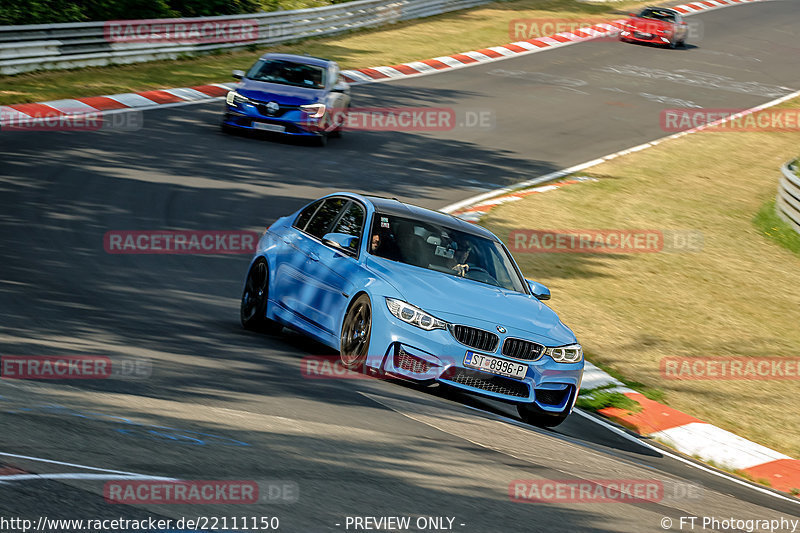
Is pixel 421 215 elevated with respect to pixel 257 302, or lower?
elevated

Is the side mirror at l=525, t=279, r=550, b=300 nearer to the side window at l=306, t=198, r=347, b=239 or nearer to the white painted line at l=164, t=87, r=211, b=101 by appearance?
the side window at l=306, t=198, r=347, b=239

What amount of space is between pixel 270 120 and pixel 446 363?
43.6 feet

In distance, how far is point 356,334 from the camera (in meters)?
9.09

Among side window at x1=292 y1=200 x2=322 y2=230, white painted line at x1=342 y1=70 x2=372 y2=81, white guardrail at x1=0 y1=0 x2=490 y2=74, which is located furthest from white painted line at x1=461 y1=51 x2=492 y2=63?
side window at x1=292 y1=200 x2=322 y2=230

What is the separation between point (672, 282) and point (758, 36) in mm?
34473

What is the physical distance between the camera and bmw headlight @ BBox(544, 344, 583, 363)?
888 centimetres

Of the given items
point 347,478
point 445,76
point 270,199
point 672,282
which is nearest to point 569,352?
point 347,478

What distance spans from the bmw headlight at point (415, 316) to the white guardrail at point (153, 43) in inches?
713

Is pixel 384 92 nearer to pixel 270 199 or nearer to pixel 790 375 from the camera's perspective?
pixel 270 199

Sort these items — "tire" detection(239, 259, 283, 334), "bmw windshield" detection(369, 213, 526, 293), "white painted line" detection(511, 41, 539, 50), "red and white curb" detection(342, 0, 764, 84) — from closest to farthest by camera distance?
"bmw windshield" detection(369, 213, 526, 293) < "tire" detection(239, 259, 283, 334) < "red and white curb" detection(342, 0, 764, 84) < "white painted line" detection(511, 41, 539, 50)

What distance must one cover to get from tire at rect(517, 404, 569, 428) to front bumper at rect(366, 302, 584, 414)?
9 cm

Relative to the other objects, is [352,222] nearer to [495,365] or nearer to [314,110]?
[495,365]

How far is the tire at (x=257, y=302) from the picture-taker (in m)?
10.7

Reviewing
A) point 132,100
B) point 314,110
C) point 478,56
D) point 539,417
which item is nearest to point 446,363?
point 539,417
